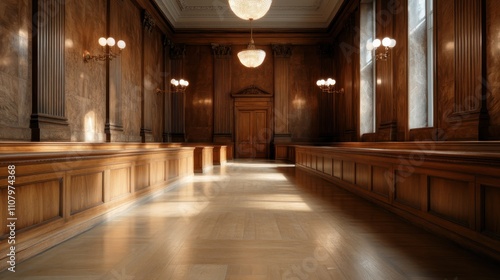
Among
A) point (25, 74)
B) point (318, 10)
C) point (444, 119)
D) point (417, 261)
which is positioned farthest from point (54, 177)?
point (318, 10)

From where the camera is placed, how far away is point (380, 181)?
4.87 m

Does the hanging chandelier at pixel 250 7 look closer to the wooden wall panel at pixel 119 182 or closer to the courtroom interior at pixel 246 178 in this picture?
the courtroom interior at pixel 246 178

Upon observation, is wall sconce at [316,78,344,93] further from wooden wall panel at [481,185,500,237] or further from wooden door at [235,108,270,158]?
wooden wall panel at [481,185,500,237]

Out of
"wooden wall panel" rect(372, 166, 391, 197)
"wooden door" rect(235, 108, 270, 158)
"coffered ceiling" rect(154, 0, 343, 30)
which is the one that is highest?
"coffered ceiling" rect(154, 0, 343, 30)

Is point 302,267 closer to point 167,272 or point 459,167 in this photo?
point 167,272

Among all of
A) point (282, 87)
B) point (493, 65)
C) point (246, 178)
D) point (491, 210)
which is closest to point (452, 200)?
point (491, 210)

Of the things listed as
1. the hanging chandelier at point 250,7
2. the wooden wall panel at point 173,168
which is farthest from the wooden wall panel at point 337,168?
the hanging chandelier at point 250,7

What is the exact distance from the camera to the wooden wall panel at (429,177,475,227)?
2932mm

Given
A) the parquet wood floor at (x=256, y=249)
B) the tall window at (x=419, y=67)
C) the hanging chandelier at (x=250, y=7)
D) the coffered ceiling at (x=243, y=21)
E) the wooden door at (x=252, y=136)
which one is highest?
the coffered ceiling at (x=243, y=21)

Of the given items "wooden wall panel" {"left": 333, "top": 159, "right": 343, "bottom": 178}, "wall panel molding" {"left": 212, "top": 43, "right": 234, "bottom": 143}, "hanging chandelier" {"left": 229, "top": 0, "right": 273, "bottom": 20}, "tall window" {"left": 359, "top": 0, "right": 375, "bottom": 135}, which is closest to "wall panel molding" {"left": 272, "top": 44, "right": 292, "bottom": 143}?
"wall panel molding" {"left": 212, "top": 43, "right": 234, "bottom": 143}

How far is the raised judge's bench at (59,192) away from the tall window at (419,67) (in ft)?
22.3

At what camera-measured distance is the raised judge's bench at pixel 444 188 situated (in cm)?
Result: 268

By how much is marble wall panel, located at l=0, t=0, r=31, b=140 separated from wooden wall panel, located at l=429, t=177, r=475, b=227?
6.46 metres

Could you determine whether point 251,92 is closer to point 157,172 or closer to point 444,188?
point 157,172
